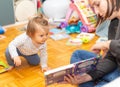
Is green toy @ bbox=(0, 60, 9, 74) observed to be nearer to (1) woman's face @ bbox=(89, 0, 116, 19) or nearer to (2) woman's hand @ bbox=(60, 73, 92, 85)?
(2) woman's hand @ bbox=(60, 73, 92, 85)

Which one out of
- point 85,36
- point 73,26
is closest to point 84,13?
point 73,26

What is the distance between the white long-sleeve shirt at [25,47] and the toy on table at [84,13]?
0.86m

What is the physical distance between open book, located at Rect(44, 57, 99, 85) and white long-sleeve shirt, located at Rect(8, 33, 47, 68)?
0.65 metres

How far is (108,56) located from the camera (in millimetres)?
1052

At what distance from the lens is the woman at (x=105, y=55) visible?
0.91 meters

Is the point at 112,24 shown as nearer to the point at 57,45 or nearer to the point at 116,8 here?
the point at 116,8

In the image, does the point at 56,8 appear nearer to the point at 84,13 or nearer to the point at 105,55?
the point at 84,13

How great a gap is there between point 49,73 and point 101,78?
30 cm

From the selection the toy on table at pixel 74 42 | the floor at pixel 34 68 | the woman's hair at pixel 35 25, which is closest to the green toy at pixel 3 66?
the floor at pixel 34 68

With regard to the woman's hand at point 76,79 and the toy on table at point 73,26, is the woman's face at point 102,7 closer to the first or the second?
the woman's hand at point 76,79

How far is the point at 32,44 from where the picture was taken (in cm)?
157

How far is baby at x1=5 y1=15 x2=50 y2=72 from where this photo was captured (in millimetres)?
1462

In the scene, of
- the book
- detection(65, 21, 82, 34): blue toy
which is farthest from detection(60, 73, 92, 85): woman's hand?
detection(65, 21, 82, 34): blue toy

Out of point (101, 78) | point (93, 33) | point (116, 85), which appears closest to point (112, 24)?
point (101, 78)
